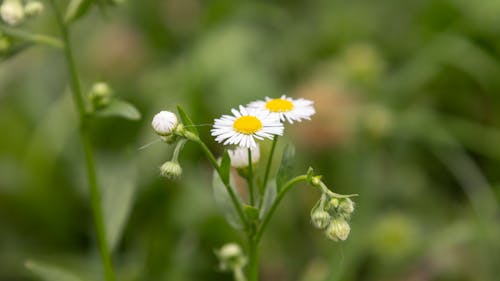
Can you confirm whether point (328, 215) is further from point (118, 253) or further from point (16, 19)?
point (118, 253)

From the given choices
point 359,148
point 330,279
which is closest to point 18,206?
point 359,148

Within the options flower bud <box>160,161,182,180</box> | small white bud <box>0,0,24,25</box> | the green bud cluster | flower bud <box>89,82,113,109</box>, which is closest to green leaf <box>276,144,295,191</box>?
the green bud cluster

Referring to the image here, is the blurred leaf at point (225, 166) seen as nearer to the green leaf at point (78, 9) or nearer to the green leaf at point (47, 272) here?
the green leaf at point (47, 272)

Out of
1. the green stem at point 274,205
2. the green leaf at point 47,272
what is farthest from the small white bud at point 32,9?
the green stem at point 274,205

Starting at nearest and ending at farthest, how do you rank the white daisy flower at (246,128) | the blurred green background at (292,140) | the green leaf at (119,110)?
the white daisy flower at (246,128) < the green leaf at (119,110) < the blurred green background at (292,140)

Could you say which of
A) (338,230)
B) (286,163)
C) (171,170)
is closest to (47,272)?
(171,170)

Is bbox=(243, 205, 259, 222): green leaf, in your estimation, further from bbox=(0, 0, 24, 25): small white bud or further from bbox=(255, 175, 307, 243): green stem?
bbox=(0, 0, 24, 25): small white bud
